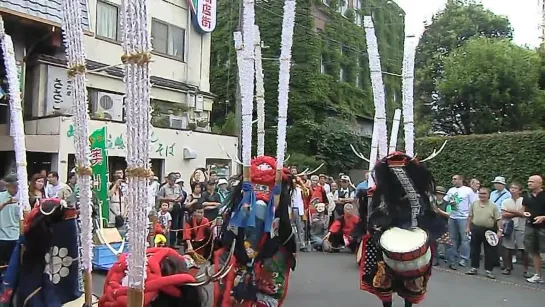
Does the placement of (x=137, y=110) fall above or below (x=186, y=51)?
below

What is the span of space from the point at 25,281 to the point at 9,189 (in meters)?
1.95

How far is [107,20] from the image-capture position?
46.9 feet

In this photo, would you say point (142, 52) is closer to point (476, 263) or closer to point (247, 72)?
point (247, 72)

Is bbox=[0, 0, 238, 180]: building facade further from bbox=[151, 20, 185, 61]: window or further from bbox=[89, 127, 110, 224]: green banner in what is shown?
bbox=[89, 127, 110, 224]: green banner

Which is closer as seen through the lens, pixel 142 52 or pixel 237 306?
pixel 142 52

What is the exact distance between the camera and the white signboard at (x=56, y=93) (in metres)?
12.5

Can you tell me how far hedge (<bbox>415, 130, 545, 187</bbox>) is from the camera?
36.8 feet

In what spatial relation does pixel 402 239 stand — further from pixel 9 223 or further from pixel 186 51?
pixel 186 51

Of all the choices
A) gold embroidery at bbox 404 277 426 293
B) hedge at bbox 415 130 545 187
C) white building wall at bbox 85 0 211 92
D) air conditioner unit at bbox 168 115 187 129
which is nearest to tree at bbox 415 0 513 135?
white building wall at bbox 85 0 211 92

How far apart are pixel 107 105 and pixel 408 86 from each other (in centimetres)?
973

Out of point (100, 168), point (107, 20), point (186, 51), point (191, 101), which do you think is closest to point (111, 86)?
point (107, 20)

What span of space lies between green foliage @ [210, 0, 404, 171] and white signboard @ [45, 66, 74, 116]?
9956mm

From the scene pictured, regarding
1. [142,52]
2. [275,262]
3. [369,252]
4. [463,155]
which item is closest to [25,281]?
[275,262]

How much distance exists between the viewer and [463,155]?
12742 millimetres
